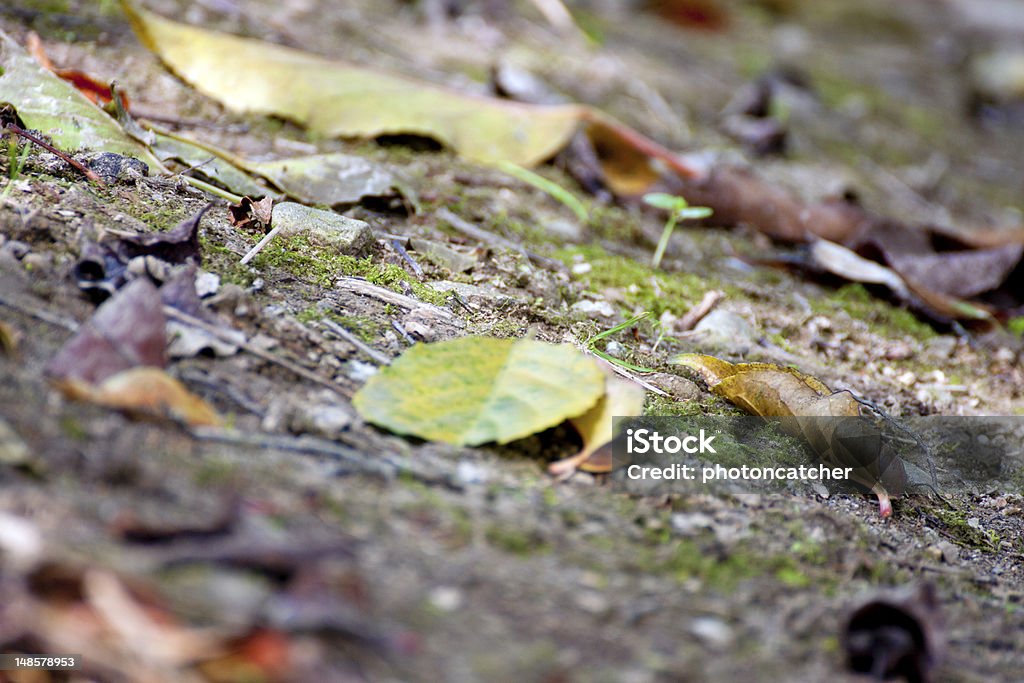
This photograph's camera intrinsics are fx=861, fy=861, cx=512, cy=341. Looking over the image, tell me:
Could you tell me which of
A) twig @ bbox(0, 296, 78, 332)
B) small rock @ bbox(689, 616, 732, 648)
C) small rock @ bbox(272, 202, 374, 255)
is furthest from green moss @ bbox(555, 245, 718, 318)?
twig @ bbox(0, 296, 78, 332)

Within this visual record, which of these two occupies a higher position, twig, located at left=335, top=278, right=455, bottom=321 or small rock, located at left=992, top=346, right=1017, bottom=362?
twig, located at left=335, top=278, right=455, bottom=321

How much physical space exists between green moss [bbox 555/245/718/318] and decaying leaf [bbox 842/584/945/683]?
0.76m

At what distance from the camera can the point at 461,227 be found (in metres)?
1.60

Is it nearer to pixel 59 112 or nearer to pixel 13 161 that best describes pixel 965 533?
pixel 13 161

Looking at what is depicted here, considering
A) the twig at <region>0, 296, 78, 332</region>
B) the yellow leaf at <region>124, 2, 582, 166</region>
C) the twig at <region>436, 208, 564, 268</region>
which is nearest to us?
the twig at <region>0, 296, 78, 332</region>

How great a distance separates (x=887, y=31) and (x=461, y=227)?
425 centimetres

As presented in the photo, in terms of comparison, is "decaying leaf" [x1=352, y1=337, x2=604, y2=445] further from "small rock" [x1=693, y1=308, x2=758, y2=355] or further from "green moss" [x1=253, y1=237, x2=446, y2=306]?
"small rock" [x1=693, y1=308, x2=758, y2=355]

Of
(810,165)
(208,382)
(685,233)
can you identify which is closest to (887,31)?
(810,165)

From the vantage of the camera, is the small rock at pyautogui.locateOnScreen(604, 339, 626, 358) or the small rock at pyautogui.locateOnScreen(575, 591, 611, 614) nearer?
the small rock at pyautogui.locateOnScreen(575, 591, 611, 614)

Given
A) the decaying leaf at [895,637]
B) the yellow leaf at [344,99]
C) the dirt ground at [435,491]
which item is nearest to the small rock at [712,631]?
the dirt ground at [435,491]

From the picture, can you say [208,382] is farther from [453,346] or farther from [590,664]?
[590,664]

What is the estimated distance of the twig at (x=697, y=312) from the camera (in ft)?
4.91

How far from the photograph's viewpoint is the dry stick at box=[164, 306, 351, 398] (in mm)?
980

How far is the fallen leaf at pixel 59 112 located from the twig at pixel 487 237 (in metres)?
0.51
